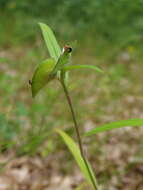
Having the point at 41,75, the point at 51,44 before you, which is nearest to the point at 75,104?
the point at 51,44

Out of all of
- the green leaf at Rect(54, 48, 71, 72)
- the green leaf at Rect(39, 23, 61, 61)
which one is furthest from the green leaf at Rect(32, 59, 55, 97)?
the green leaf at Rect(39, 23, 61, 61)

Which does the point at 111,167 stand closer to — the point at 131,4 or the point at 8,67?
the point at 8,67

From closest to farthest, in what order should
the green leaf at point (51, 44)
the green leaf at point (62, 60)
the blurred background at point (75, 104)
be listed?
1. the green leaf at point (62, 60)
2. the green leaf at point (51, 44)
3. the blurred background at point (75, 104)

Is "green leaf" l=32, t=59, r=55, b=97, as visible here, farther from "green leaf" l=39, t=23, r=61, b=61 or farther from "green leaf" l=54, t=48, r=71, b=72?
"green leaf" l=39, t=23, r=61, b=61

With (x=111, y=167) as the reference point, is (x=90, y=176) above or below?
above

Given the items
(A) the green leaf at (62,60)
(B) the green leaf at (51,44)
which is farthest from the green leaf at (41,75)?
(B) the green leaf at (51,44)

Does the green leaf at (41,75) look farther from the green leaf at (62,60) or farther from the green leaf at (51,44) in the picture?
the green leaf at (51,44)

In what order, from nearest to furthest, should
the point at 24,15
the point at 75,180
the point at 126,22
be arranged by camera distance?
1. the point at 75,180
2. the point at 24,15
3. the point at 126,22

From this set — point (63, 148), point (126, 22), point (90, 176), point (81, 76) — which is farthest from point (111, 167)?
point (126, 22)
